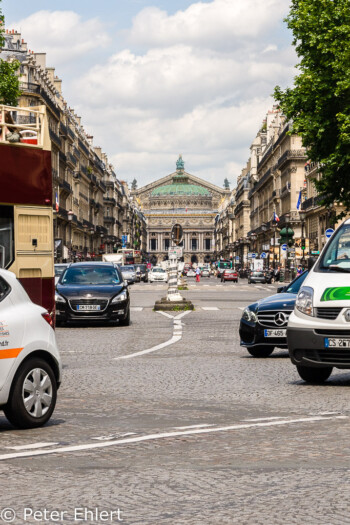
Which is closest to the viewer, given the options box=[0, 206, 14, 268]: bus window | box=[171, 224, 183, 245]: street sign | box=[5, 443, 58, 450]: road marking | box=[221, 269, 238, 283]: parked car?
box=[5, 443, 58, 450]: road marking

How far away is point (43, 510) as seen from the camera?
572 cm

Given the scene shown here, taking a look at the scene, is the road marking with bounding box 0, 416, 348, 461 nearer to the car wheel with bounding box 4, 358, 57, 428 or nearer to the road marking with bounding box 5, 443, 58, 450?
the road marking with bounding box 5, 443, 58, 450

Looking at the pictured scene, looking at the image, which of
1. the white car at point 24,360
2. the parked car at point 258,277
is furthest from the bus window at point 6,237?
the parked car at point 258,277

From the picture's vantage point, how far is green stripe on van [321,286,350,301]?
12.2 meters

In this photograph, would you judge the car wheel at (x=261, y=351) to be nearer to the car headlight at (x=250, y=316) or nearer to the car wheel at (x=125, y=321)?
the car headlight at (x=250, y=316)

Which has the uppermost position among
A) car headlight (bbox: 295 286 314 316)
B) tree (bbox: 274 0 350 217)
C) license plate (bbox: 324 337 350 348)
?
tree (bbox: 274 0 350 217)

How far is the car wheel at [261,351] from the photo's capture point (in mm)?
16891

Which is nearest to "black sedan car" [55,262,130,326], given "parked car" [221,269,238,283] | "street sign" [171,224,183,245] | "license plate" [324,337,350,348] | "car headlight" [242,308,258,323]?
"car headlight" [242,308,258,323]

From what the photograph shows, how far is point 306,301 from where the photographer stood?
12516 mm

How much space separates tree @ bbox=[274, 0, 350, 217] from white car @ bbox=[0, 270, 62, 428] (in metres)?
26.3

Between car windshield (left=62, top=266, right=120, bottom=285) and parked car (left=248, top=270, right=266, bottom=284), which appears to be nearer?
car windshield (left=62, top=266, right=120, bottom=285)

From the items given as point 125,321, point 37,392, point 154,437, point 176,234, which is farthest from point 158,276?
point 154,437

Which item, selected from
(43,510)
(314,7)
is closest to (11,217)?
(43,510)

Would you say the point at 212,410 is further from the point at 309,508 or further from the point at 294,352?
the point at 309,508
